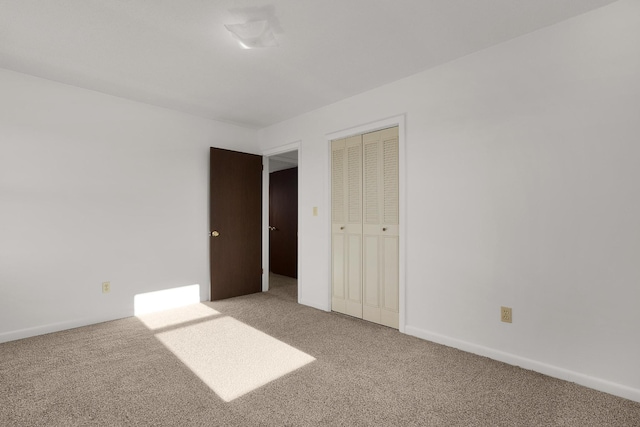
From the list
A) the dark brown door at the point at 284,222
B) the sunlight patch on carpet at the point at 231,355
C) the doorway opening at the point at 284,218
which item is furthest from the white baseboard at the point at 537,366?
the dark brown door at the point at 284,222

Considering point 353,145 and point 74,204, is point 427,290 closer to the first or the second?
point 353,145

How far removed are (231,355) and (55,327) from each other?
1.91 meters

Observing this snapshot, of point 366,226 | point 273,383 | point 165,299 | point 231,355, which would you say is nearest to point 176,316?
point 165,299

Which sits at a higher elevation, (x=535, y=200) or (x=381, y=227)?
(x=535, y=200)

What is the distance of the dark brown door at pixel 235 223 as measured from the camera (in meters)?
4.11

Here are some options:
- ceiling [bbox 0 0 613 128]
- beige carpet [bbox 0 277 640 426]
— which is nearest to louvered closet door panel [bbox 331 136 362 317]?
beige carpet [bbox 0 277 640 426]

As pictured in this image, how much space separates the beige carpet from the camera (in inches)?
66.7

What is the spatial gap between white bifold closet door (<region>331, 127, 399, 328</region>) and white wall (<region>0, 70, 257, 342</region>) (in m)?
1.79

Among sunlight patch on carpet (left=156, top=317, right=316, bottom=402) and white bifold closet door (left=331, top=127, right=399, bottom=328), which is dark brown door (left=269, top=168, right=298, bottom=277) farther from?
sunlight patch on carpet (left=156, top=317, right=316, bottom=402)

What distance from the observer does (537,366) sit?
2.18 metres

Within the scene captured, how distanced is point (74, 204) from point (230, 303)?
1.99 meters

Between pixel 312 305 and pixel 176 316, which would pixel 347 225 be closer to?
pixel 312 305

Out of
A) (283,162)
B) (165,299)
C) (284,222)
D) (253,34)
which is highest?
(253,34)

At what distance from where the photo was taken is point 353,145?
348 cm
